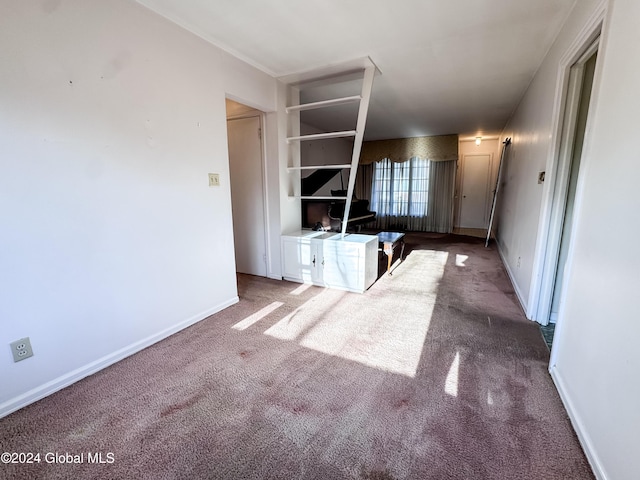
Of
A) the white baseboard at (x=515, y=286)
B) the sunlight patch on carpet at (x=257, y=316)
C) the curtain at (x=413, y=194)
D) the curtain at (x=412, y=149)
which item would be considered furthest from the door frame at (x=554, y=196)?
the curtain at (x=413, y=194)

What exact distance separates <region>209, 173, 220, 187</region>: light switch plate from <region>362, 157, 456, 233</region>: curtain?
5688 mm

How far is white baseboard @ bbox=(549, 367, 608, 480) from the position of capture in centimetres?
109

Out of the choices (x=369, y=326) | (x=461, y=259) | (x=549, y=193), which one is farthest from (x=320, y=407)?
(x=461, y=259)

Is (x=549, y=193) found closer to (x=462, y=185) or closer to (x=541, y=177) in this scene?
(x=541, y=177)

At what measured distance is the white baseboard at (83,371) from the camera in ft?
4.80

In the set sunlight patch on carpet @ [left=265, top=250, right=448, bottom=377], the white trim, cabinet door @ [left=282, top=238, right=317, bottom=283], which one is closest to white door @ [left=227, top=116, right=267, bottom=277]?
cabinet door @ [left=282, top=238, right=317, bottom=283]

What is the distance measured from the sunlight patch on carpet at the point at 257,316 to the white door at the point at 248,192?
935 mm

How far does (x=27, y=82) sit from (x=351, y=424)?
7.57ft

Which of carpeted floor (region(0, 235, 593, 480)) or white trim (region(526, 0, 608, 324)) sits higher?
white trim (region(526, 0, 608, 324))

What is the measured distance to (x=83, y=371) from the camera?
67.4 inches

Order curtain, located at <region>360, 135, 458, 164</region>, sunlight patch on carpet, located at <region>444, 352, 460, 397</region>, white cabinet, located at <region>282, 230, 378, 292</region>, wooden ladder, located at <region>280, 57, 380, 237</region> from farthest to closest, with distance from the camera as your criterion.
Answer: curtain, located at <region>360, 135, 458, 164</region>
white cabinet, located at <region>282, 230, 378, 292</region>
wooden ladder, located at <region>280, 57, 380, 237</region>
sunlight patch on carpet, located at <region>444, 352, 460, 397</region>

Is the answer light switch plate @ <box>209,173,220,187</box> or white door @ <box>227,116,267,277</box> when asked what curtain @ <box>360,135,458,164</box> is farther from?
light switch plate @ <box>209,173,220,187</box>

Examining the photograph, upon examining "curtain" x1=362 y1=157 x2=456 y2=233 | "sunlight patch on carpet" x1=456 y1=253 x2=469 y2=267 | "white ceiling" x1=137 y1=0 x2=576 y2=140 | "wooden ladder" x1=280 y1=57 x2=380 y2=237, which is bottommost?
"sunlight patch on carpet" x1=456 y1=253 x2=469 y2=267

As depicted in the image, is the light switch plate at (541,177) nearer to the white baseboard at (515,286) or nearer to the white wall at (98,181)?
the white baseboard at (515,286)
